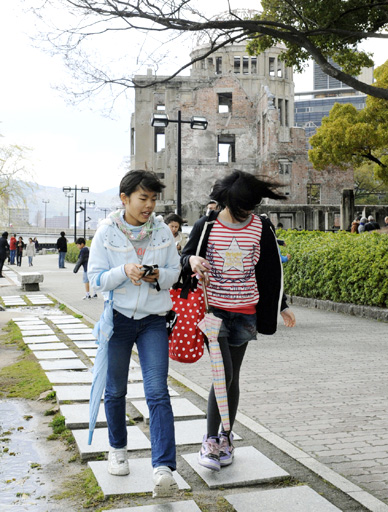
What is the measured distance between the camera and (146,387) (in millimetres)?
3746

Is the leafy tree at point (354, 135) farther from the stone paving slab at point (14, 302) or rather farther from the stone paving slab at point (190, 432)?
the stone paving slab at point (190, 432)

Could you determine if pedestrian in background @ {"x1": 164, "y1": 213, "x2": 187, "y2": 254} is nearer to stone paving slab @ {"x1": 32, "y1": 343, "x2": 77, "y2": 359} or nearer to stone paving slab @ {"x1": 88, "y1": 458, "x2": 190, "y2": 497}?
stone paving slab @ {"x1": 32, "y1": 343, "x2": 77, "y2": 359}

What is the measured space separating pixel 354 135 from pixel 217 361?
31533 mm

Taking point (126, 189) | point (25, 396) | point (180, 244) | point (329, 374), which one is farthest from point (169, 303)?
point (180, 244)

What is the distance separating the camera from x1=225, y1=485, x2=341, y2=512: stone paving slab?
3453 mm

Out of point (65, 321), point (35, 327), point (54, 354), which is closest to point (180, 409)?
point (54, 354)

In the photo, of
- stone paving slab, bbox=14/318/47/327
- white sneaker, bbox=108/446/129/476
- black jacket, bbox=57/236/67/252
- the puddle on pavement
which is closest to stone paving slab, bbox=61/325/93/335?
stone paving slab, bbox=14/318/47/327

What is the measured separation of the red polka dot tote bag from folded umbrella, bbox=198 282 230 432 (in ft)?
0.22

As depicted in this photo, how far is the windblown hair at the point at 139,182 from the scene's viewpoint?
3.82 metres

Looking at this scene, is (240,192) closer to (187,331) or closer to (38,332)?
(187,331)

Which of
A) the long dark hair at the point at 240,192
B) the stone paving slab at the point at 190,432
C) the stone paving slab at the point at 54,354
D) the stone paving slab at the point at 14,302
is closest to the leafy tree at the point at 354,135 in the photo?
the stone paving slab at the point at 14,302

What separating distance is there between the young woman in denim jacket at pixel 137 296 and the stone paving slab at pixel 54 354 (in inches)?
170

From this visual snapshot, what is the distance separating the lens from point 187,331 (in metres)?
Answer: 4.01

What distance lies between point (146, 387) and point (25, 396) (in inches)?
114
